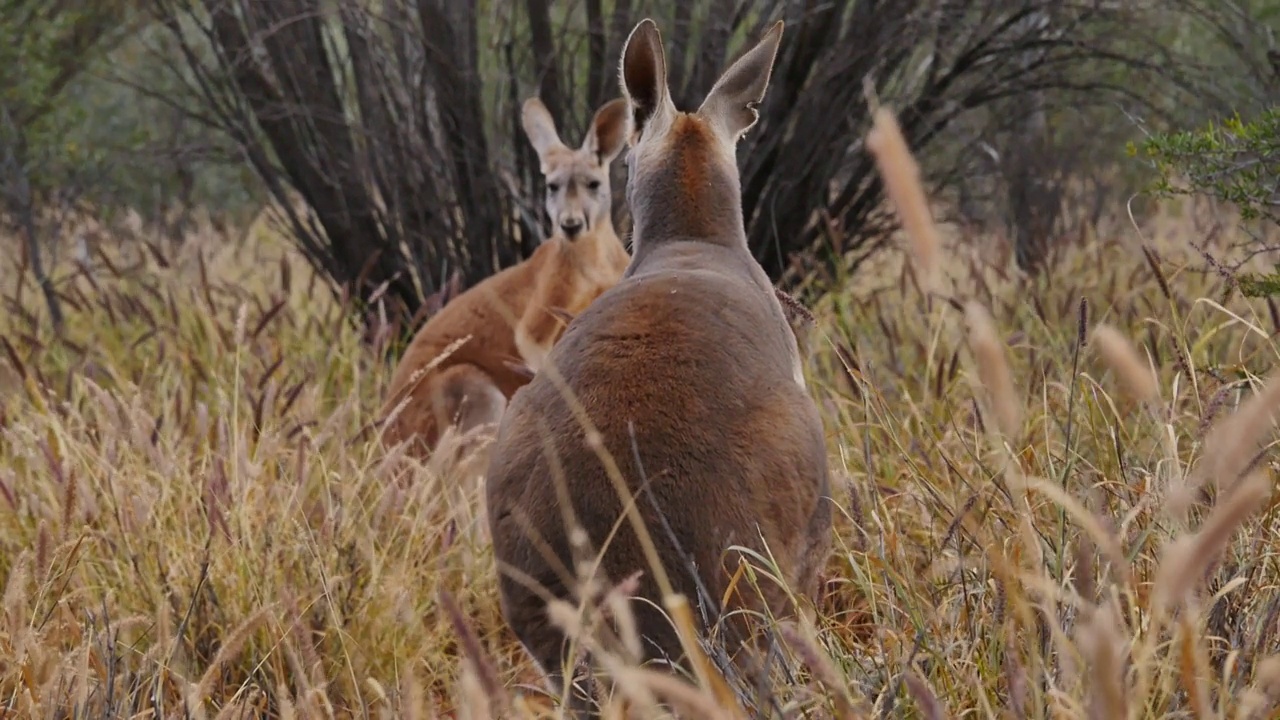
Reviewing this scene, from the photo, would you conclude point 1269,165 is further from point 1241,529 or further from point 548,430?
point 548,430

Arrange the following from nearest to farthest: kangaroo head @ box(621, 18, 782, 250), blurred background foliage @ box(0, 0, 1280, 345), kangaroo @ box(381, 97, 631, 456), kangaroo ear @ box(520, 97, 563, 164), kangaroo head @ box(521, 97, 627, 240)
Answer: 1. kangaroo head @ box(621, 18, 782, 250)
2. kangaroo @ box(381, 97, 631, 456)
3. kangaroo head @ box(521, 97, 627, 240)
4. kangaroo ear @ box(520, 97, 563, 164)
5. blurred background foliage @ box(0, 0, 1280, 345)

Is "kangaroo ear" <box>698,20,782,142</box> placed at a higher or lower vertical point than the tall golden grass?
higher

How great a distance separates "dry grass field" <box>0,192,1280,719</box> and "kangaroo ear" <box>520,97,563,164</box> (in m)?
1.06

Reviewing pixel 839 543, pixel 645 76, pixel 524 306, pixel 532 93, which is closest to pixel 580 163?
pixel 524 306

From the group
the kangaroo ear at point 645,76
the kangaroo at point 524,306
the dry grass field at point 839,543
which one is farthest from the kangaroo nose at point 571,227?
the kangaroo ear at point 645,76

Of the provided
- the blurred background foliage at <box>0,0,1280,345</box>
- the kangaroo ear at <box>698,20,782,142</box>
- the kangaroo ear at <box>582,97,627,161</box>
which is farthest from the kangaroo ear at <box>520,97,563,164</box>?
the kangaroo ear at <box>698,20,782,142</box>

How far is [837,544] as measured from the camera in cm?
375

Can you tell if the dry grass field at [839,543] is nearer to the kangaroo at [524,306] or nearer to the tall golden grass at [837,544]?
the tall golden grass at [837,544]

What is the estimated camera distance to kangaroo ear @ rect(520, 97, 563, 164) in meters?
5.78

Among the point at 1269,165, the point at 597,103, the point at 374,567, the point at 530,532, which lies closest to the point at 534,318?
the point at 597,103

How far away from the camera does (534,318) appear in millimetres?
5422

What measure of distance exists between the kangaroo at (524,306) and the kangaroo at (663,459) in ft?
7.90

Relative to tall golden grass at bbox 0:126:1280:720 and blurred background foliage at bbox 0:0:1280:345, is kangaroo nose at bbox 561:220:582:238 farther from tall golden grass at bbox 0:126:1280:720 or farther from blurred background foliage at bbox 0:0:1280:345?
tall golden grass at bbox 0:126:1280:720

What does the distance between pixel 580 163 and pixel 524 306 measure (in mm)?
566
